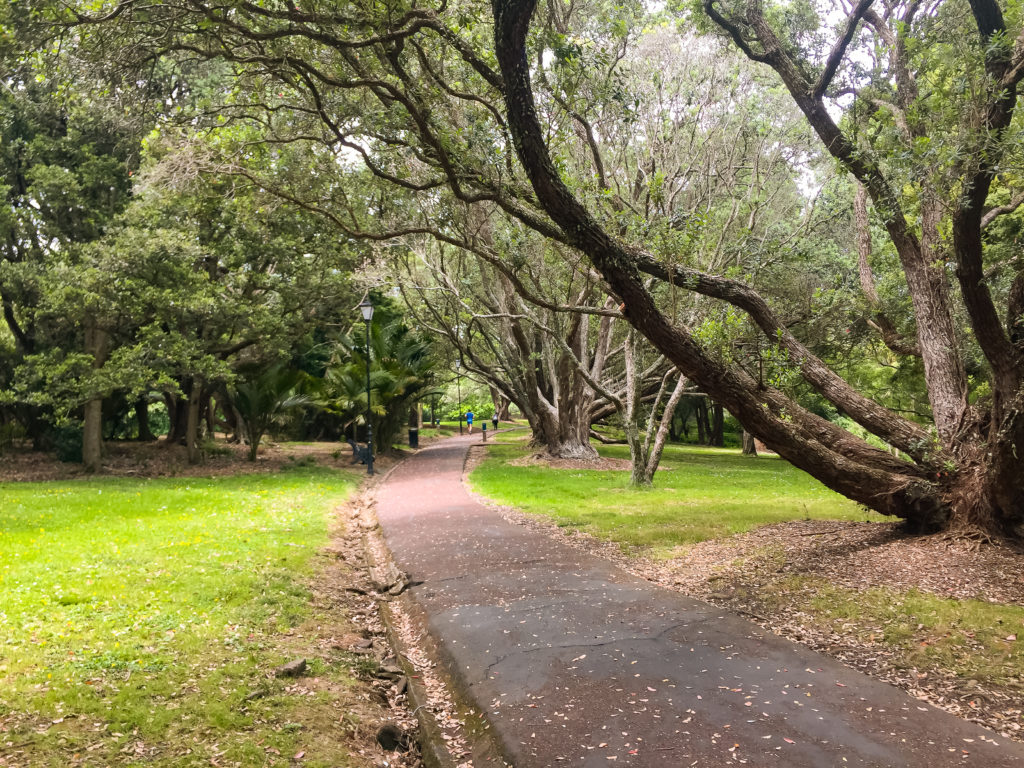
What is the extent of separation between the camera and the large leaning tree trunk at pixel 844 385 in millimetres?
5742

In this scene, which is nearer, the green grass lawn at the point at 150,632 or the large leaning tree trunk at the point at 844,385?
the green grass lawn at the point at 150,632

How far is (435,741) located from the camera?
4.07m

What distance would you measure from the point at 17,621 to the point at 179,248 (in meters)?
11.9

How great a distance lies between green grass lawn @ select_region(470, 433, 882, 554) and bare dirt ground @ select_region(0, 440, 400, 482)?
5854 millimetres

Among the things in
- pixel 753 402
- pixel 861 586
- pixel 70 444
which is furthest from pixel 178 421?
pixel 861 586

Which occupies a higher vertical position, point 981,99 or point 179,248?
point 179,248

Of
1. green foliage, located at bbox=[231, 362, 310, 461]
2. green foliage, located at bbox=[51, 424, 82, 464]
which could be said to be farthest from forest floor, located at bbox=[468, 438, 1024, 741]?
green foliage, located at bbox=[51, 424, 82, 464]

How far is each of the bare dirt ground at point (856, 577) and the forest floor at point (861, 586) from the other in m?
0.01

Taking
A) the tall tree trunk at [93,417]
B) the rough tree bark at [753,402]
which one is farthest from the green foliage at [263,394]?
the rough tree bark at [753,402]

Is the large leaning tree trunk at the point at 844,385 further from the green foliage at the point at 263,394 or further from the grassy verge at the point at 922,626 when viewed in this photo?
the green foliage at the point at 263,394

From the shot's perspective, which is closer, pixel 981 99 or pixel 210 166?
pixel 981 99

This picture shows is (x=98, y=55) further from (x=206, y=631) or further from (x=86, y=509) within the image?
(x=86, y=509)

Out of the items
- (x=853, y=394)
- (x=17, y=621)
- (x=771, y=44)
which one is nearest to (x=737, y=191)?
(x=771, y=44)

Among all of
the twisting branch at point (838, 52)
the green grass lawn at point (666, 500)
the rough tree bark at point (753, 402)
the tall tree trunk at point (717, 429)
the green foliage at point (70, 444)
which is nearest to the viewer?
the rough tree bark at point (753, 402)
